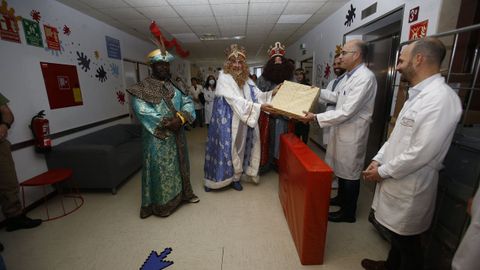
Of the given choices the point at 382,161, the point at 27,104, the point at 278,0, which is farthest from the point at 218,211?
the point at 278,0

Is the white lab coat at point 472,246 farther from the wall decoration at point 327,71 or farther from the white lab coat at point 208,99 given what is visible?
the white lab coat at point 208,99

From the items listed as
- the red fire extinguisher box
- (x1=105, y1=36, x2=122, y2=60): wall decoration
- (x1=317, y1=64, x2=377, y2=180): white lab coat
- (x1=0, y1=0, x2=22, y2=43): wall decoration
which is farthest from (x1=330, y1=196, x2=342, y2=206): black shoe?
(x1=105, y1=36, x2=122, y2=60): wall decoration

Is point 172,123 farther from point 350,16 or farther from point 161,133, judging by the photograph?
point 350,16

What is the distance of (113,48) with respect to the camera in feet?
14.8

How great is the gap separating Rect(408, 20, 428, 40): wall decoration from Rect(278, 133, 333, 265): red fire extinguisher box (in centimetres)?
161

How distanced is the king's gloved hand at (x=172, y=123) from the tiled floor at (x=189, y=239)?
959 mm

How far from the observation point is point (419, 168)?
1.14m

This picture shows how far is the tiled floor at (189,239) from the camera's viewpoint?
1.76 meters

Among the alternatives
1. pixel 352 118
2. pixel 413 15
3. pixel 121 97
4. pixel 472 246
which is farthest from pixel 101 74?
pixel 472 246

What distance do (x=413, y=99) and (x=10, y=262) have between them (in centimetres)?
315

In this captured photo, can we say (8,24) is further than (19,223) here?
Yes

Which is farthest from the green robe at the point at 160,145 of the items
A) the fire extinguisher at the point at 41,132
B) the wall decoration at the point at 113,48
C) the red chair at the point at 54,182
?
the wall decoration at the point at 113,48

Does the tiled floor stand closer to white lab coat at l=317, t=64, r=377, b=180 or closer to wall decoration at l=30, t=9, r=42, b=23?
white lab coat at l=317, t=64, r=377, b=180

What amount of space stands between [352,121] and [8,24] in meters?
3.72
